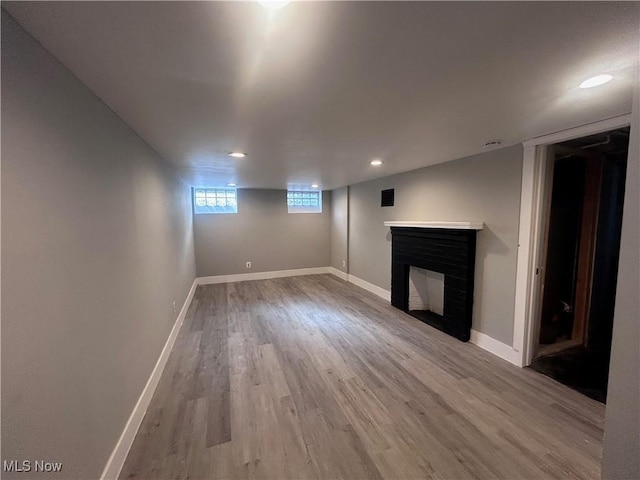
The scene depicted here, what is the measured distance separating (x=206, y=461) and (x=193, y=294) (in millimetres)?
3753

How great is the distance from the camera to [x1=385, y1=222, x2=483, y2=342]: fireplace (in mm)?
2949

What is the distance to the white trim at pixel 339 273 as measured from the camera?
582 centimetres

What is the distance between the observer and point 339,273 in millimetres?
6164

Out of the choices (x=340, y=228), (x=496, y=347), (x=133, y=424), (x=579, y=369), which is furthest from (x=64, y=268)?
(x=340, y=228)

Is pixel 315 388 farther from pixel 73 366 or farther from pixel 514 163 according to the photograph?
pixel 514 163

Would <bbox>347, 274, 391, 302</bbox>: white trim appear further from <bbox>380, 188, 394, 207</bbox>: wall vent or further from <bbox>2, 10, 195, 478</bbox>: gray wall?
<bbox>2, 10, 195, 478</bbox>: gray wall

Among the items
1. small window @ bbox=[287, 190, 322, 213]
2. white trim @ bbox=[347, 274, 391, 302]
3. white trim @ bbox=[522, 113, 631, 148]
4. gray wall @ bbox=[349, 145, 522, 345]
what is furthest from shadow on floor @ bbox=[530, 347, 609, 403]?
small window @ bbox=[287, 190, 322, 213]

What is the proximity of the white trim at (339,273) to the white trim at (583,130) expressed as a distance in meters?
4.08

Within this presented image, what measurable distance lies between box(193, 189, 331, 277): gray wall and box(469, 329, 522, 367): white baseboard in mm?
4058

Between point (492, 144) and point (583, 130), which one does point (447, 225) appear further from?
point (583, 130)

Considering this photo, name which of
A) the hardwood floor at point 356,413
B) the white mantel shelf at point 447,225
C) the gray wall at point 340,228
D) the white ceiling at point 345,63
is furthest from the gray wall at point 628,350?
the gray wall at point 340,228

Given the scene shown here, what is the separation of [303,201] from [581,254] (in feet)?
16.3

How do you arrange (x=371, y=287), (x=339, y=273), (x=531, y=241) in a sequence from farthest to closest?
(x=339, y=273) < (x=371, y=287) < (x=531, y=241)

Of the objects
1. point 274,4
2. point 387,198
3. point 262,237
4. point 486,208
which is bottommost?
point 262,237
